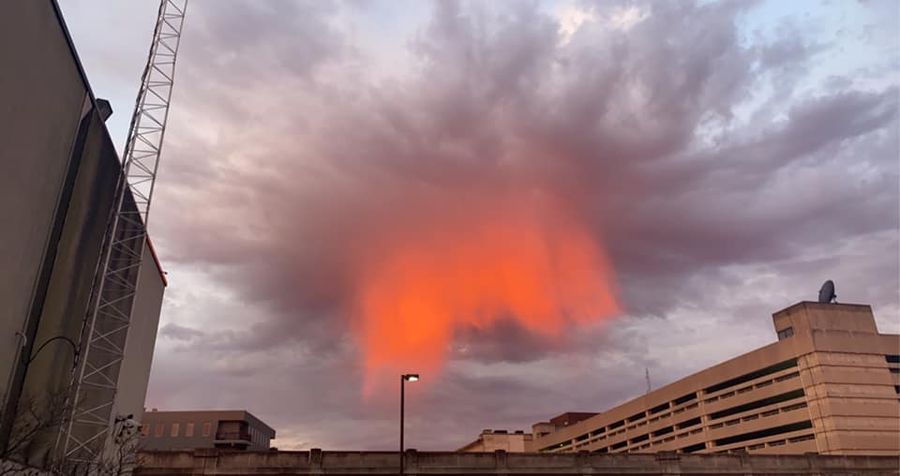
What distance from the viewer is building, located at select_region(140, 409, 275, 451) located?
363 ft

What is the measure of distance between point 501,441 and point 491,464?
377 ft

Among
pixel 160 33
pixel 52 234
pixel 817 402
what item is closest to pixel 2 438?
pixel 52 234

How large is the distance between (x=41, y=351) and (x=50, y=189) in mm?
7347

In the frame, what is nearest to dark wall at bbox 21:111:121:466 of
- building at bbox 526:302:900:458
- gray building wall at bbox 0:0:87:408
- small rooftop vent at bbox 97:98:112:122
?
gray building wall at bbox 0:0:87:408

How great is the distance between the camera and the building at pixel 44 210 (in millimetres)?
22219

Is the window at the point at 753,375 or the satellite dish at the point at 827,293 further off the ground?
the satellite dish at the point at 827,293

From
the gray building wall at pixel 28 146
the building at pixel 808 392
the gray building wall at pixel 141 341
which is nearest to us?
the gray building wall at pixel 28 146

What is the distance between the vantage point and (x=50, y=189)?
85.5 ft

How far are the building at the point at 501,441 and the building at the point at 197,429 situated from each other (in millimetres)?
57928

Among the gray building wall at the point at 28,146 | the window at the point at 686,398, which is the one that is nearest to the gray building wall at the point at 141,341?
the gray building wall at the point at 28,146

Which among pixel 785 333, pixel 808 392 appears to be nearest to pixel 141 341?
pixel 808 392

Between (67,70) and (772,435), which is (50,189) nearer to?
(67,70)

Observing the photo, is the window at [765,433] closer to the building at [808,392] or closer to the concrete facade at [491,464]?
the building at [808,392]

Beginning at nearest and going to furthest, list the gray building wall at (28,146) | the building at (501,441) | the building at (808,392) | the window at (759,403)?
the gray building wall at (28,146) < the building at (808,392) < the window at (759,403) < the building at (501,441)
